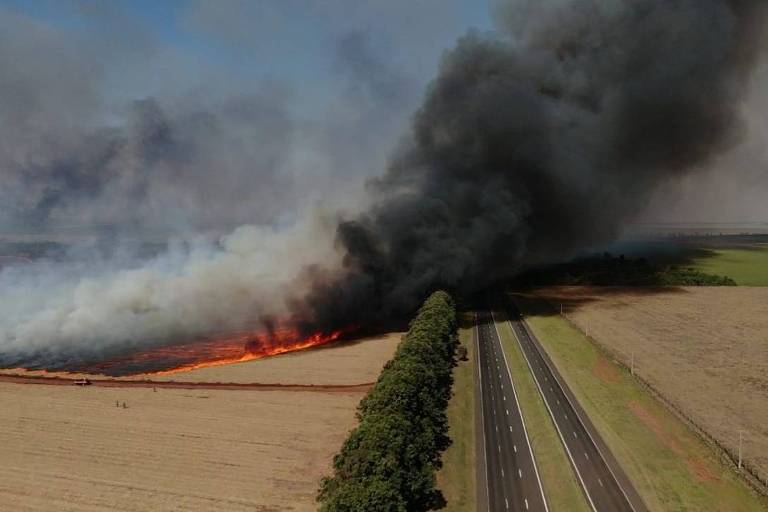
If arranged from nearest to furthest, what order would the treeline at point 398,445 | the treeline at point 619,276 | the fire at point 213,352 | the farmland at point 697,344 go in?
the treeline at point 398,445 → the farmland at point 697,344 → the fire at point 213,352 → the treeline at point 619,276

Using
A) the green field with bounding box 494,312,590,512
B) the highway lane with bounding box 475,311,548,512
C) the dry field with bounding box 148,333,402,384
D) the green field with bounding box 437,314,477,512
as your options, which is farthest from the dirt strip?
the green field with bounding box 494,312,590,512

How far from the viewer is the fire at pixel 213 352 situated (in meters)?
85.4

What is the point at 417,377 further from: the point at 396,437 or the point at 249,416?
the point at 249,416

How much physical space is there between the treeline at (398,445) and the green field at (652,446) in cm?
1830

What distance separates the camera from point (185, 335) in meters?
107

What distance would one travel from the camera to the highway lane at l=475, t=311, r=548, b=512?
4569 cm

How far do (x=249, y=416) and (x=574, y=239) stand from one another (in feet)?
403

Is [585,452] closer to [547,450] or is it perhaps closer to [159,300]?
[547,450]

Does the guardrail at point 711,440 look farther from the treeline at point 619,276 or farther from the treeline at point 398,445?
the treeline at point 619,276

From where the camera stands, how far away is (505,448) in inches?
2142

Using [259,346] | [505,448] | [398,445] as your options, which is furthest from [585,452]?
[259,346]

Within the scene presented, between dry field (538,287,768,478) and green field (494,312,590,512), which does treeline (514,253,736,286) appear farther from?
green field (494,312,590,512)

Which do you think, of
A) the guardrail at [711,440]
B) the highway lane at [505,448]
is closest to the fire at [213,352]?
the highway lane at [505,448]

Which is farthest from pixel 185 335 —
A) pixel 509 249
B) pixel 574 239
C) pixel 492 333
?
pixel 574 239
